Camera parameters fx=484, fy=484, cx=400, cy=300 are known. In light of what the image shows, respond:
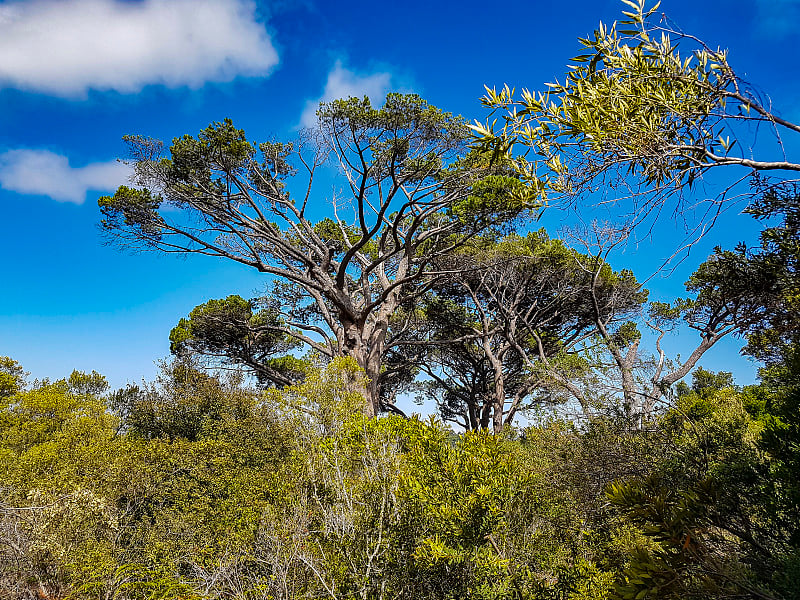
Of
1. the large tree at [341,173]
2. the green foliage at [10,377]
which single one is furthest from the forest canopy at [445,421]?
the green foliage at [10,377]

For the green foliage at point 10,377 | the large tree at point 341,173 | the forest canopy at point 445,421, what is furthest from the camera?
the green foliage at point 10,377

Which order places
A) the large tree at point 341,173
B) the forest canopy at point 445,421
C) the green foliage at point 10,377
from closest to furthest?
the forest canopy at point 445,421 → the large tree at point 341,173 → the green foliage at point 10,377

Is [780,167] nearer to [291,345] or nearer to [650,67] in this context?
[650,67]

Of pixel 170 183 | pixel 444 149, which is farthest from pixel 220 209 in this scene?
pixel 444 149

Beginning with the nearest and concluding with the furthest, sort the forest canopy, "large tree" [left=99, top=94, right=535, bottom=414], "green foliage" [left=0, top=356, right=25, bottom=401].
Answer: the forest canopy < "large tree" [left=99, top=94, right=535, bottom=414] < "green foliage" [left=0, top=356, right=25, bottom=401]

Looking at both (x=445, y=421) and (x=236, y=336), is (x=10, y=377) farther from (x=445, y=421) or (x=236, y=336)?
(x=445, y=421)

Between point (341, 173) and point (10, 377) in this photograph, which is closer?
point (341, 173)

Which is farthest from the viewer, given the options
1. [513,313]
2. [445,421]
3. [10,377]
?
[10,377]

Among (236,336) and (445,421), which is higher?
(236,336)

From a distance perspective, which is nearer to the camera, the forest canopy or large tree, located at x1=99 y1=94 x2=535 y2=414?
the forest canopy

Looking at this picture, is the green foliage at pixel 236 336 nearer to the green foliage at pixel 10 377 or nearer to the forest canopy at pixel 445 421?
the forest canopy at pixel 445 421

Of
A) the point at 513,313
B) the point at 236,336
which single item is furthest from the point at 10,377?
the point at 513,313

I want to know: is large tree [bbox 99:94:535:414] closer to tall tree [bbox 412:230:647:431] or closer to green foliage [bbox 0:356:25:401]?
tall tree [bbox 412:230:647:431]

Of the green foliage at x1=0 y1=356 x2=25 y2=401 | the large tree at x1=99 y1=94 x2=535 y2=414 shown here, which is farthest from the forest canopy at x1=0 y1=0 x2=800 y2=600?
the green foliage at x1=0 y1=356 x2=25 y2=401
